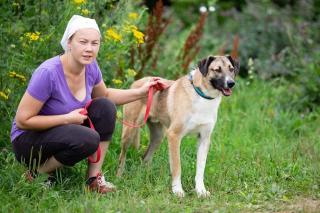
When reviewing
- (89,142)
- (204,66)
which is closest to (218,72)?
(204,66)

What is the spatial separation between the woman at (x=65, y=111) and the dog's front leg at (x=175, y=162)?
0.60 meters

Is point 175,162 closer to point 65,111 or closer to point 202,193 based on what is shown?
point 202,193

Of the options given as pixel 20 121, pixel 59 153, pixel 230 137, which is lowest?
pixel 230 137

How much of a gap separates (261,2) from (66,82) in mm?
7499

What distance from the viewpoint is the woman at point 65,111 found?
15.6 ft

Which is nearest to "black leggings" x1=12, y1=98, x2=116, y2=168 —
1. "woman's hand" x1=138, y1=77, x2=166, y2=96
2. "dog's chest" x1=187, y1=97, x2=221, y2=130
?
"woman's hand" x1=138, y1=77, x2=166, y2=96

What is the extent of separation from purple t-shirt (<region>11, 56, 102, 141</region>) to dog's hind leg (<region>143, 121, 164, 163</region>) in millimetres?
1231

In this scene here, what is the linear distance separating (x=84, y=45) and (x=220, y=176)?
1915mm

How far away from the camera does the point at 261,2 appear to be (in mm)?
11570

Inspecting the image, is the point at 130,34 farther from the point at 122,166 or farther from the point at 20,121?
the point at 20,121

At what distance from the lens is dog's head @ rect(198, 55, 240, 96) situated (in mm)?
5241

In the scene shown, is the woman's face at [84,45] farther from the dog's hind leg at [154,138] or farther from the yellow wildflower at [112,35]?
the dog's hind leg at [154,138]

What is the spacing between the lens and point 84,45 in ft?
15.7

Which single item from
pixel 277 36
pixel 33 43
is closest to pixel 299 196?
pixel 33 43
